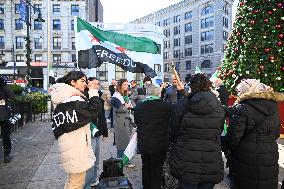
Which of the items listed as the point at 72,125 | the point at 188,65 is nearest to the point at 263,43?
the point at 72,125

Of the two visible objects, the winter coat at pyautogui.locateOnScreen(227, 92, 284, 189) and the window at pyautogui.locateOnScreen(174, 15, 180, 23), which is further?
the window at pyautogui.locateOnScreen(174, 15, 180, 23)

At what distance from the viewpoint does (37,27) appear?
178 ft

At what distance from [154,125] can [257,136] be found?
1427mm

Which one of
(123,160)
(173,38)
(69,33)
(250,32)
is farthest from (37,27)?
(123,160)

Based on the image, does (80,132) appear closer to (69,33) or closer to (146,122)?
(146,122)

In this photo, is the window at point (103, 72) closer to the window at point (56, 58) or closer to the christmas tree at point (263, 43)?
the window at point (56, 58)

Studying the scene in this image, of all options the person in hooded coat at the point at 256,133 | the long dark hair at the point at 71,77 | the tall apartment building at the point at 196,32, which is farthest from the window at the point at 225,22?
the long dark hair at the point at 71,77

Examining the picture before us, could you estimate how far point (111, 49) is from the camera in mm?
7625

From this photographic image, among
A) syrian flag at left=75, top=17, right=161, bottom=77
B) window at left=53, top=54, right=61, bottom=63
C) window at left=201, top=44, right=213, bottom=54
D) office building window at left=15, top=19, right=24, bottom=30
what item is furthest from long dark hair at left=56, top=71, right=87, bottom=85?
window at left=201, top=44, right=213, bottom=54

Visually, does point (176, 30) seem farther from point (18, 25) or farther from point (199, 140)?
point (199, 140)

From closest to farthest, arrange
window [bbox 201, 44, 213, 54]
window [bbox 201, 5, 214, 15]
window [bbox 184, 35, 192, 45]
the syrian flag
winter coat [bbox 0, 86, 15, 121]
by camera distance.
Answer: winter coat [bbox 0, 86, 15, 121] < the syrian flag < window [bbox 201, 44, 213, 54] < window [bbox 201, 5, 214, 15] < window [bbox 184, 35, 192, 45]

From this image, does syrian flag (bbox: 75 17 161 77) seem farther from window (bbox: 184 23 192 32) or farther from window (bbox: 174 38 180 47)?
window (bbox: 174 38 180 47)

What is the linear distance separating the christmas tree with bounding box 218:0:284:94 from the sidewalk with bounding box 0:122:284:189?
373 centimetres

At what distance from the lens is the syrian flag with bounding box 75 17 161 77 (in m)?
7.41
